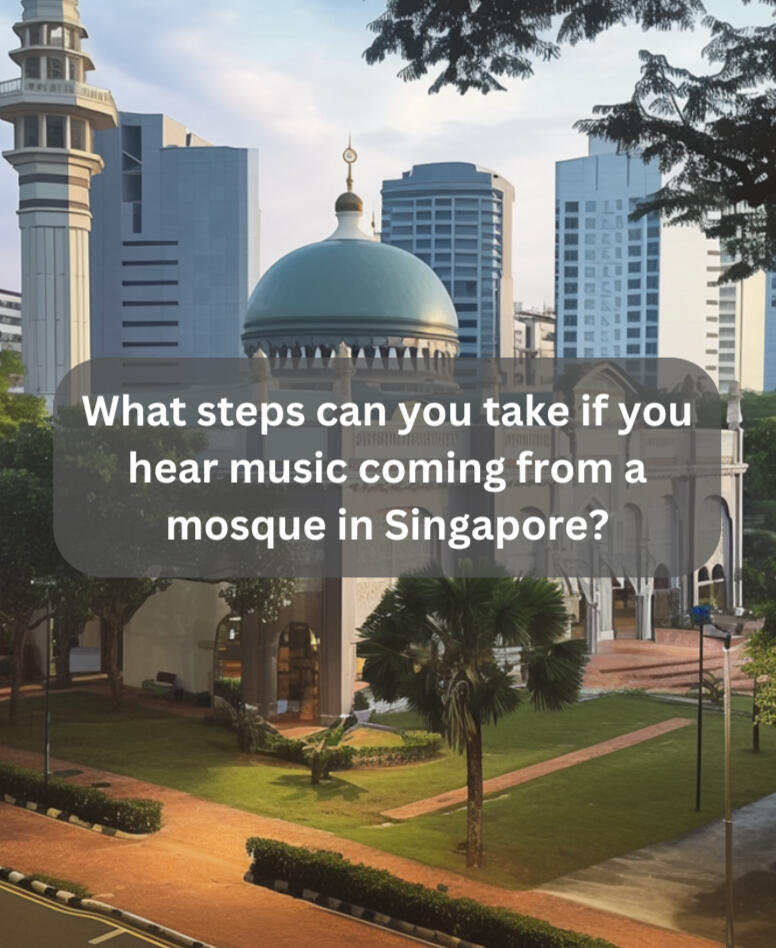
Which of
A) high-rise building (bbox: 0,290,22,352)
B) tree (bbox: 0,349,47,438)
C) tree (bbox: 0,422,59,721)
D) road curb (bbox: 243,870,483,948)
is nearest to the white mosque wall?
tree (bbox: 0,422,59,721)

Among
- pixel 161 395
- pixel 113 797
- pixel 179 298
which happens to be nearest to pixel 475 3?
pixel 113 797

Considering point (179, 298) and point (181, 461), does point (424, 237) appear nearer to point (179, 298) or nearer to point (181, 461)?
point (179, 298)

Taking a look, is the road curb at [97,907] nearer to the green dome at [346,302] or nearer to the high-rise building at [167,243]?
the green dome at [346,302]

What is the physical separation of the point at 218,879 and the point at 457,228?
177 metres

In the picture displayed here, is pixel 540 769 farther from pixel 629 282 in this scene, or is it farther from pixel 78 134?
pixel 629 282

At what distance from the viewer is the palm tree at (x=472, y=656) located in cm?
2614

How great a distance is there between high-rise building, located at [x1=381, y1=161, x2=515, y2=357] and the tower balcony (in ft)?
436

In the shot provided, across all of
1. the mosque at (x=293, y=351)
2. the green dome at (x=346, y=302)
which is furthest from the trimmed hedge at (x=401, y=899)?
the green dome at (x=346, y=302)

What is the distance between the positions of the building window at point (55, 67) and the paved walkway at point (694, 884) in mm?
50759

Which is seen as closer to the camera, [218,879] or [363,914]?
[363,914]

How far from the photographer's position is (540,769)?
3472 centimetres

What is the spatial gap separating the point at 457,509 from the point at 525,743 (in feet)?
40.0

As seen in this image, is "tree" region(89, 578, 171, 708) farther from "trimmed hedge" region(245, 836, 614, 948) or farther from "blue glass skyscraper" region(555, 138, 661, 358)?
"blue glass skyscraper" region(555, 138, 661, 358)

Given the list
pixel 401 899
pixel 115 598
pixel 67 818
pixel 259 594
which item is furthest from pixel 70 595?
pixel 401 899
